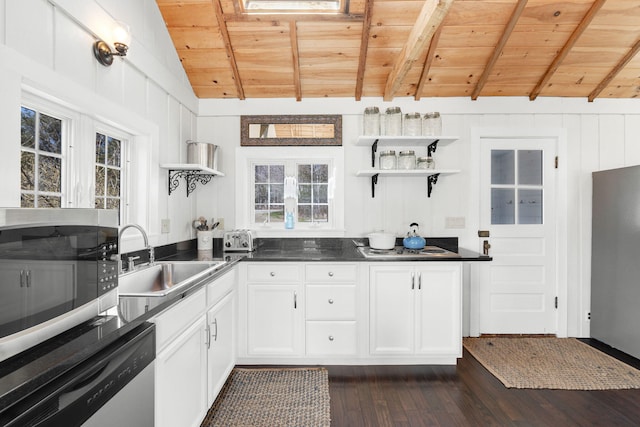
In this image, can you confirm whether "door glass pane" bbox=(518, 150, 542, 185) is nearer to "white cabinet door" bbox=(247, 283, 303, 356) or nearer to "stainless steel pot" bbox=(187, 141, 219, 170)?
"white cabinet door" bbox=(247, 283, 303, 356)

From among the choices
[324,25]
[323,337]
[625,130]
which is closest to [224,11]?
[324,25]

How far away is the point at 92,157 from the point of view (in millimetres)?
1959

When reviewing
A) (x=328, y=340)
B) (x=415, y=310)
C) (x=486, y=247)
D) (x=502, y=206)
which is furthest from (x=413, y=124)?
(x=328, y=340)

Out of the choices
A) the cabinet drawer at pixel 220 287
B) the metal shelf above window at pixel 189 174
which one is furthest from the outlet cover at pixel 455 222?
the metal shelf above window at pixel 189 174

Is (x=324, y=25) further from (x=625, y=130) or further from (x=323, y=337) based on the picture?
(x=625, y=130)

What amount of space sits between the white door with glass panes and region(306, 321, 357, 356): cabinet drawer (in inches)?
62.2

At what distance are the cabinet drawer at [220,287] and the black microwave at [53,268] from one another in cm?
86

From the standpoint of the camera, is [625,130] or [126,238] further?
[625,130]

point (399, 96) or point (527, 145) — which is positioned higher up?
point (399, 96)

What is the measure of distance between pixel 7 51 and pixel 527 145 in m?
3.87

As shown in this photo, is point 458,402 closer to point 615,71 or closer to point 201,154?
point 201,154

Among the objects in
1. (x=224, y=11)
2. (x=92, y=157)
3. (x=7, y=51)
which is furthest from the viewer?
(x=224, y=11)

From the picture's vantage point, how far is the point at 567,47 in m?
2.85

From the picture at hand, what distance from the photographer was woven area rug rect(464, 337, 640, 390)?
8.23ft
